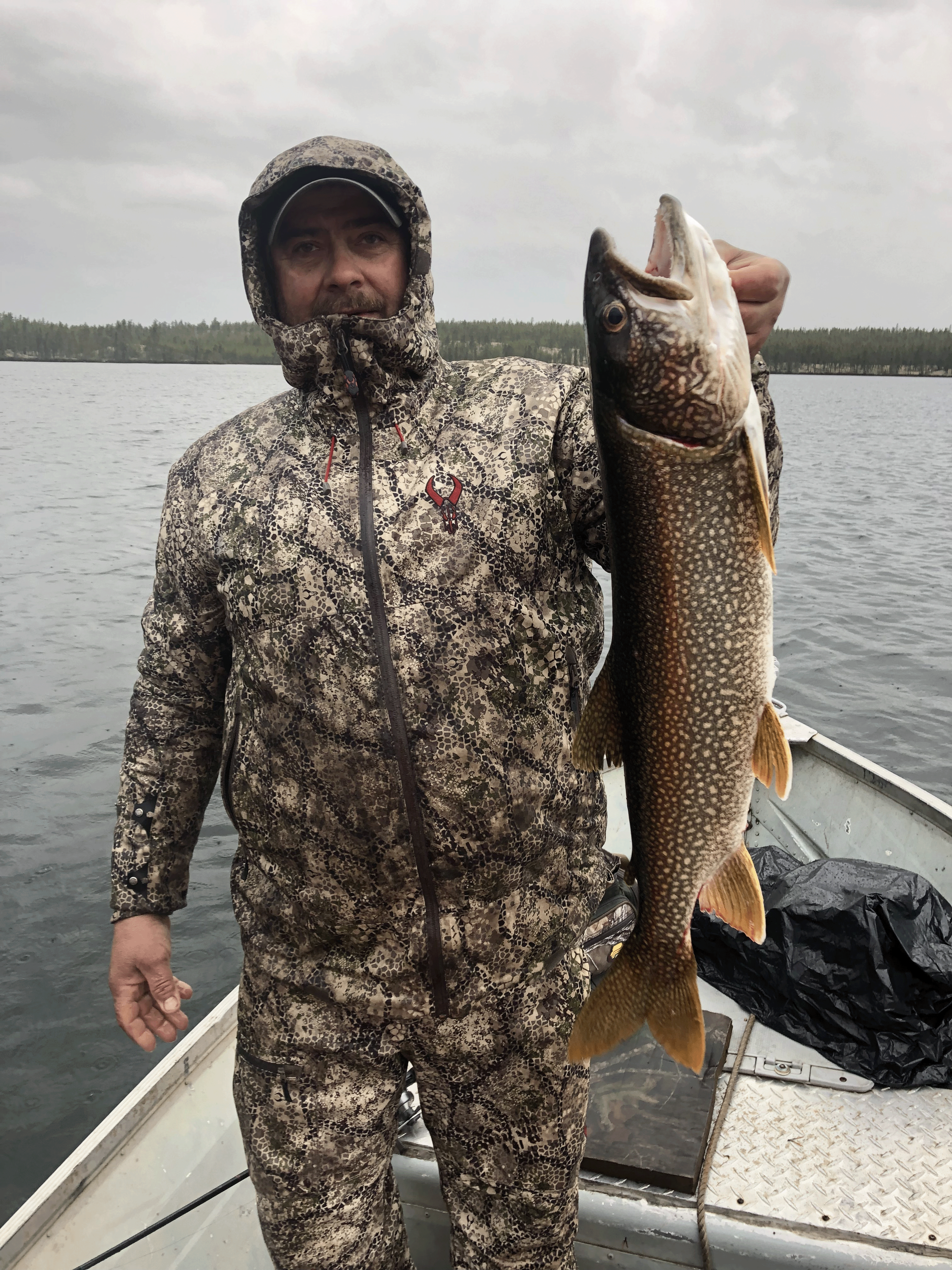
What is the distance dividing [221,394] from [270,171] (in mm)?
61098

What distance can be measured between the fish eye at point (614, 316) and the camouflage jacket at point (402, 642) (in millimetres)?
396

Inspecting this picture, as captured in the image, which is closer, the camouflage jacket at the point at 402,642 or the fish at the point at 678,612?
the fish at the point at 678,612

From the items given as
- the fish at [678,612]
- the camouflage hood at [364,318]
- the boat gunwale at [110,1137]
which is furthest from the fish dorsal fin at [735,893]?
the boat gunwale at [110,1137]

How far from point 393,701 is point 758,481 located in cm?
89

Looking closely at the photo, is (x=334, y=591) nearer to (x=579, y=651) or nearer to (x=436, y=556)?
(x=436, y=556)

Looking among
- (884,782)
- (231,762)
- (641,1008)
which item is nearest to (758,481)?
(641,1008)

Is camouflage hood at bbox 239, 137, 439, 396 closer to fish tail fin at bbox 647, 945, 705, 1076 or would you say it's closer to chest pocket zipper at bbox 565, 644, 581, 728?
chest pocket zipper at bbox 565, 644, 581, 728

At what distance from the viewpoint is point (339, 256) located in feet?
7.20

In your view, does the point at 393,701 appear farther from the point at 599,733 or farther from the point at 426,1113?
the point at 426,1113

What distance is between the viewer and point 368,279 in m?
2.18

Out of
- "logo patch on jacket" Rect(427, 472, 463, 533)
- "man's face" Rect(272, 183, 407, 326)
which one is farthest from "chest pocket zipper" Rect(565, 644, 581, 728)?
"man's face" Rect(272, 183, 407, 326)

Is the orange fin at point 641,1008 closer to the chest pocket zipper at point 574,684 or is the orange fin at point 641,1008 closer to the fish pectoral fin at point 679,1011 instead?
the fish pectoral fin at point 679,1011

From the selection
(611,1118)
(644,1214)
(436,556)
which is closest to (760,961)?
(611,1118)

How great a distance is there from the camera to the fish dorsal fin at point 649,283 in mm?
1559
